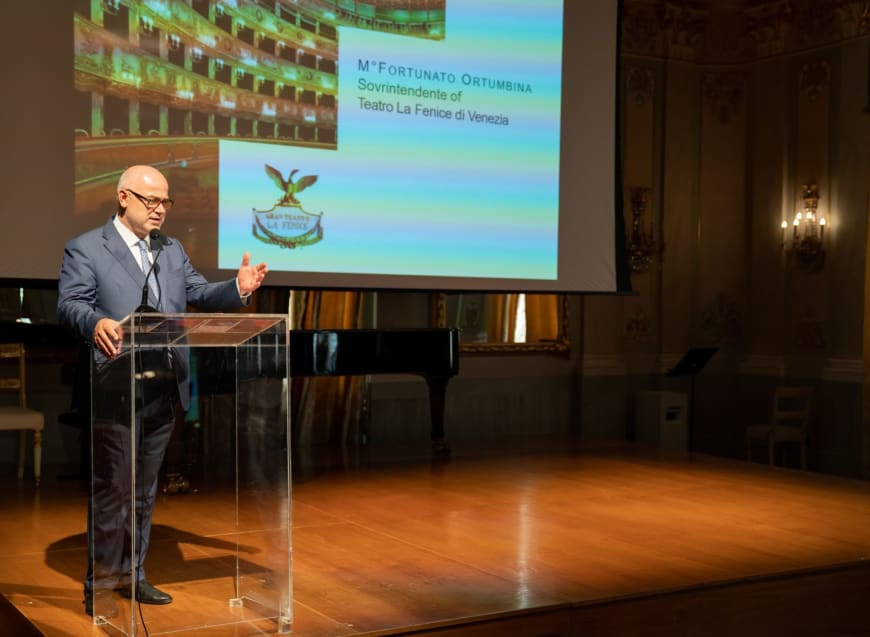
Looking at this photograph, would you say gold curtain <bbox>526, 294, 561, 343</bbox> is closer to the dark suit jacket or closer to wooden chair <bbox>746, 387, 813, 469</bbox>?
wooden chair <bbox>746, 387, 813, 469</bbox>

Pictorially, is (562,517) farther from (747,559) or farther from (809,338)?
(809,338)

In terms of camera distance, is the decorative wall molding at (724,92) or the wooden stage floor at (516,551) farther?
the decorative wall molding at (724,92)

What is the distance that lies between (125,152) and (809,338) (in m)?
5.73

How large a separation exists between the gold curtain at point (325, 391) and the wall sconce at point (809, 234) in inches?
Result: 143

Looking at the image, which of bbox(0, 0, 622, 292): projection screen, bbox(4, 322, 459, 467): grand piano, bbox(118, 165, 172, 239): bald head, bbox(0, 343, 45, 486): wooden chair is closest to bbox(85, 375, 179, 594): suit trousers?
bbox(118, 165, 172, 239): bald head

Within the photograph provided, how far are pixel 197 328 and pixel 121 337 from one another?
0.66 feet

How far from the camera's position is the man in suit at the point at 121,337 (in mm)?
2996

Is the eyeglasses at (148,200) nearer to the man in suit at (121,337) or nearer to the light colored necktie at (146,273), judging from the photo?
the man in suit at (121,337)

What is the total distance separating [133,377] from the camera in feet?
9.48

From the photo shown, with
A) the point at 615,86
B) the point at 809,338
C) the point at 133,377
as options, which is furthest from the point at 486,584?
the point at 809,338

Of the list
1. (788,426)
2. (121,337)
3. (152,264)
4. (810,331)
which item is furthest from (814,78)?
(121,337)

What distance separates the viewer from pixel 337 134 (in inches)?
232

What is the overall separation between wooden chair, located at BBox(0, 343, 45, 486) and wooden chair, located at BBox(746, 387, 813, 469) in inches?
205

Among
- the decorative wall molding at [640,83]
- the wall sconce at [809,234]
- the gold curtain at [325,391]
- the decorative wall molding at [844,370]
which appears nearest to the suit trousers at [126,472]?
the gold curtain at [325,391]
